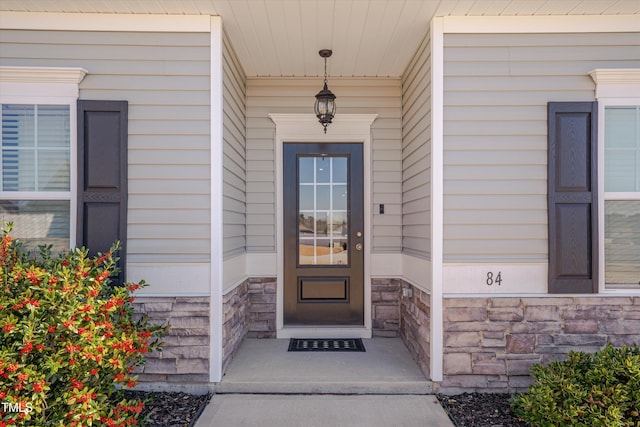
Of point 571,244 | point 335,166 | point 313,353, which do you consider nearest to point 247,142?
point 335,166

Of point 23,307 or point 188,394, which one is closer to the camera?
point 23,307

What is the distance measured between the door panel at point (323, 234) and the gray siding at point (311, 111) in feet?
0.61

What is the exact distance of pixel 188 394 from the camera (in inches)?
114

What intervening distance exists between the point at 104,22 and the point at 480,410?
4038 millimetres

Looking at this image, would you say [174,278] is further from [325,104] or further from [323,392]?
[325,104]

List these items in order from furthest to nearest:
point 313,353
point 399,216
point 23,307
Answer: point 399,216 → point 313,353 → point 23,307

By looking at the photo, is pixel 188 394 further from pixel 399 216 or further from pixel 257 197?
pixel 399 216

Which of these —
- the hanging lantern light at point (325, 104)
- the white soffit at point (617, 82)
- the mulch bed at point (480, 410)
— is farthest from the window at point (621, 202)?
the hanging lantern light at point (325, 104)

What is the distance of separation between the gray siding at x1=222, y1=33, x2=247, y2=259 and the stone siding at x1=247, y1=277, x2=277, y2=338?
429 mm

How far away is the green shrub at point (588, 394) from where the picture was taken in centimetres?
227

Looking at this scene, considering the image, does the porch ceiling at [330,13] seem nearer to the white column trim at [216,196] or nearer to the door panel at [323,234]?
the white column trim at [216,196]

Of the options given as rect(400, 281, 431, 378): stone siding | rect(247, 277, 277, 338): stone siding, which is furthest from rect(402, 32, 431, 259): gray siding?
rect(247, 277, 277, 338): stone siding

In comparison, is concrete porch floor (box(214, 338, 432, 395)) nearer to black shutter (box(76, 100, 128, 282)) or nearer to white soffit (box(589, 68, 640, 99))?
black shutter (box(76, 100, 128, 282))

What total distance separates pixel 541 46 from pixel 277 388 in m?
3.37
